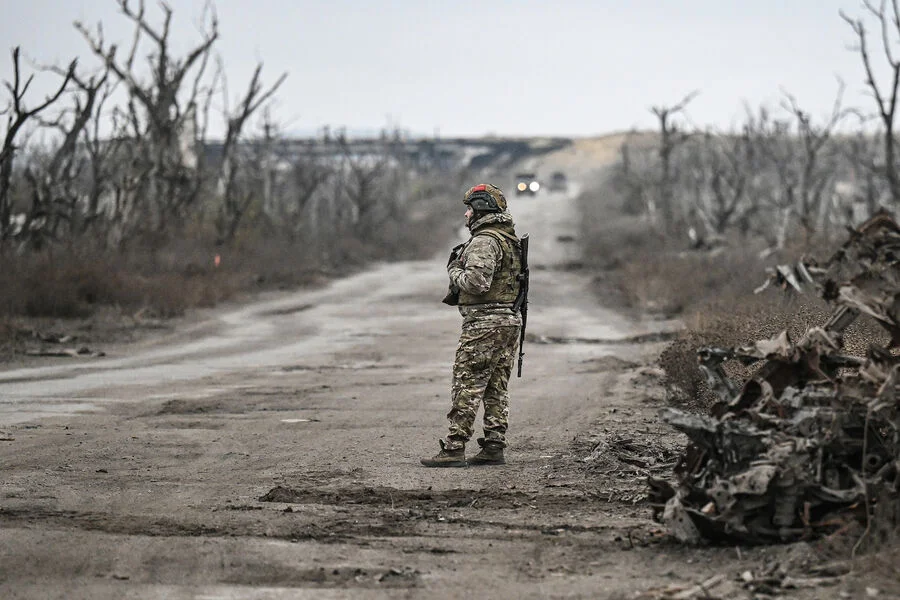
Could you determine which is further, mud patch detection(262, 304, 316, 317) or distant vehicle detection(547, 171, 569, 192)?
distant vehicle detection(547, 171, 569, 192)

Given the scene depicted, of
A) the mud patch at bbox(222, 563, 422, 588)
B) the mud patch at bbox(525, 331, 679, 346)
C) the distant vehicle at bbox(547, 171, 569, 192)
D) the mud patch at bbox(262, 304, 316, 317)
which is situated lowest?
the mud patch at bbox(262, 304, 316, 317)

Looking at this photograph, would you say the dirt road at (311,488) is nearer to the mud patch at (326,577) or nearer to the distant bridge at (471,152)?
the mud patch at (326,577)

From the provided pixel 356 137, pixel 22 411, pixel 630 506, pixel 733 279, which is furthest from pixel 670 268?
pixel 356 137

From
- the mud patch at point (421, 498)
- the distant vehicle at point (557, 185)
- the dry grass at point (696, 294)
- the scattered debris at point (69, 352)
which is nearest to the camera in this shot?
the mud patch at point (421, 498)

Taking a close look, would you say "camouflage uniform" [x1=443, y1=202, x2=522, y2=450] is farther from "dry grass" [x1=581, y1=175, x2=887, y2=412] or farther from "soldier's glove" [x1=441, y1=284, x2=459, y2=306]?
"dry grass" [x1=581, y1=175, x2=887, y2=412]

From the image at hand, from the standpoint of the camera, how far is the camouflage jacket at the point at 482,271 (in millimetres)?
9016

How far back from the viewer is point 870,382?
6.05 meters

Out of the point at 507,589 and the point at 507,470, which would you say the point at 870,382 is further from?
the point at 507,470

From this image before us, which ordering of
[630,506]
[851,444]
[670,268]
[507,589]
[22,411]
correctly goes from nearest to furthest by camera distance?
[507,589], [851,444], [630,506], [22,411], [670,268]

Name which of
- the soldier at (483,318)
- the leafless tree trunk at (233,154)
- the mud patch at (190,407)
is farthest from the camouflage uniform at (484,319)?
the leafless tree trunk at (233,154)

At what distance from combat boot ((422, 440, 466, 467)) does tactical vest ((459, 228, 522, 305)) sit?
103 centimetres

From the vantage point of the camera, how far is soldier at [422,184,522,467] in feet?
29.9

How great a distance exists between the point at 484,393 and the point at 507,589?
3.74 meters

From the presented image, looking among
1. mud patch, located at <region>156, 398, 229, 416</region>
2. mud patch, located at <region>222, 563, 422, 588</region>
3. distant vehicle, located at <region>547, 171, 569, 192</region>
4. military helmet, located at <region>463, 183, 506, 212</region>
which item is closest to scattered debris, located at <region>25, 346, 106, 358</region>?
mud patch, located at <region>156, 398, 229, 416</region>
